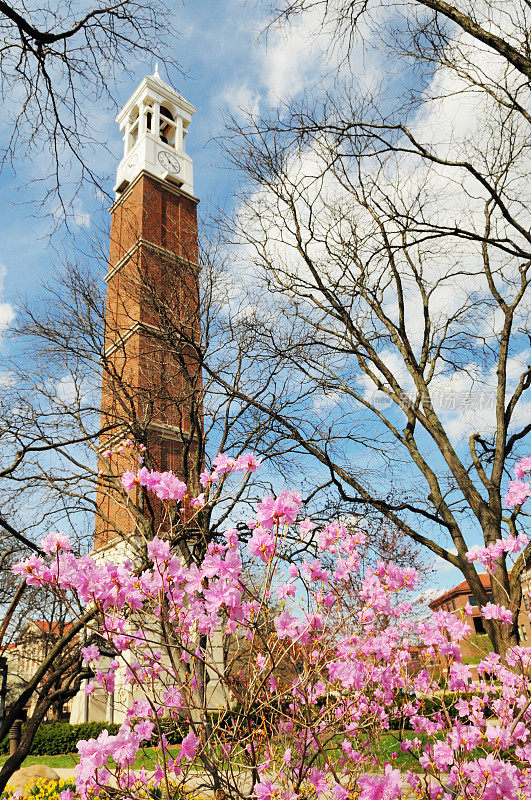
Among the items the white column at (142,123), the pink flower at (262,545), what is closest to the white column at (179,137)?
the white column at (142,123)

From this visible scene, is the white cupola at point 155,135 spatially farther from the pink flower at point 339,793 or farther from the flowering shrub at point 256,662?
the pink flower at point 339,793

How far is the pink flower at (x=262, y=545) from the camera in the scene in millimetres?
2439

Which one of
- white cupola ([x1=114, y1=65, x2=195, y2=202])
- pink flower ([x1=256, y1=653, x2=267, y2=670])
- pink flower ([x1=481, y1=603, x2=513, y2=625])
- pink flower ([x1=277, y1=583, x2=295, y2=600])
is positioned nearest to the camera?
pink flower ([x1=256, y1=653, x2=267, y2=670])

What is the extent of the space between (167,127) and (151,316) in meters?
22.3

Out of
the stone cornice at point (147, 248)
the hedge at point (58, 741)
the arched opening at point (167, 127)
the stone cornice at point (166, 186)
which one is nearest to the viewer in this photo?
the stone cornice at point (147, 248)

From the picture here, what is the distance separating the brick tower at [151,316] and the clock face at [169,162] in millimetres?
56

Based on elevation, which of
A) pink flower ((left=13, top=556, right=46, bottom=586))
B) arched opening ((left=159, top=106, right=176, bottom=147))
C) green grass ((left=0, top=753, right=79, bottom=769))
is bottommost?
green grass ((left=0, top=753, right=79, bottom=769))

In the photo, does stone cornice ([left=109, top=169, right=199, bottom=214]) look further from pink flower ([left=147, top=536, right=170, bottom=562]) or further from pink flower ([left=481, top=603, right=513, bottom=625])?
pink flower ([left=147, top=536, right=170, bottom=562])

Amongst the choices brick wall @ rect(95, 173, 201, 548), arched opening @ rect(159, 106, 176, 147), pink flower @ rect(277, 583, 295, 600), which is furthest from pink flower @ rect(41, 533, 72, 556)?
arched opening @ rect(159, 106, 176, 147)

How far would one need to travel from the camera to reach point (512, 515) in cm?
654

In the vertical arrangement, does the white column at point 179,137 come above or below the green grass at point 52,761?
above

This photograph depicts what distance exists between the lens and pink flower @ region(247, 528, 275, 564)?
8.00ft

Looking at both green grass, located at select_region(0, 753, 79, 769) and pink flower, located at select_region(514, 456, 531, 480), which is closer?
pink flower, located at select_region(514, 456, 531, 480)

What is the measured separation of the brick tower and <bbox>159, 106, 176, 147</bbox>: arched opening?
64 millimetres
